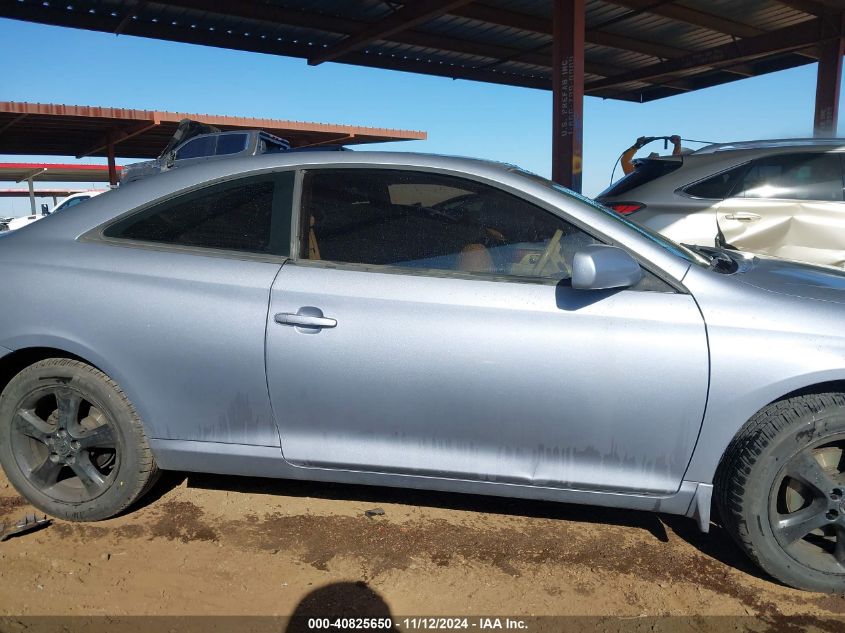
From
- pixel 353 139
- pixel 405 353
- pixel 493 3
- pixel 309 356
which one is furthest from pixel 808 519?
pixel 353 139

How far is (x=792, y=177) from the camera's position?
16.4 feet

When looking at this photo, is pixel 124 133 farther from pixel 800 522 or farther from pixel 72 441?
pixel 800 522

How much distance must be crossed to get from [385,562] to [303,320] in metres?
1.00

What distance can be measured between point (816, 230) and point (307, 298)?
14.7 ft

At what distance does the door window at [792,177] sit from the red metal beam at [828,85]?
27.2ft

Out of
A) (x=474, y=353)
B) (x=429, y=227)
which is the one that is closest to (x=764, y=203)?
(x=429, y=227)

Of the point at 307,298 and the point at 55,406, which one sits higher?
the point at 307,298

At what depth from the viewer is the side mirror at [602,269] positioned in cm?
211

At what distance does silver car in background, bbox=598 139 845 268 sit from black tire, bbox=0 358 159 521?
4059 mm

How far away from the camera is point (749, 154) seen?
4988 millimetres

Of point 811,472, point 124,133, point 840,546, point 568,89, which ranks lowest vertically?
point 840,546

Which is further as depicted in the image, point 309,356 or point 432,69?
point 432,69

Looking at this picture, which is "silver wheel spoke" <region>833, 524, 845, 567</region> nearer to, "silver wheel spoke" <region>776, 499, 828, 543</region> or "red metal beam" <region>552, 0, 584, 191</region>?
"silver wheel spoke" <region>776, 499, 828, 543</region>

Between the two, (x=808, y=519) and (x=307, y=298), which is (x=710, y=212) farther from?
(x=307, y=298)
